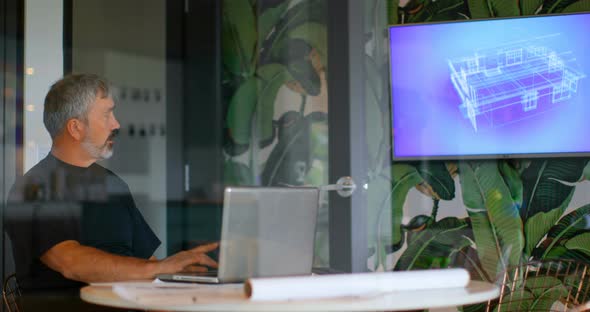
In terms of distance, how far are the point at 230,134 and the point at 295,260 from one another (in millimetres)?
1465

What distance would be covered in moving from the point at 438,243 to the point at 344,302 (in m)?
2.07

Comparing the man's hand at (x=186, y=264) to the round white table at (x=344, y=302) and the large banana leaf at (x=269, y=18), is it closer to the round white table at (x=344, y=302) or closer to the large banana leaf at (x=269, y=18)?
the round white table at (x=344, y=302)

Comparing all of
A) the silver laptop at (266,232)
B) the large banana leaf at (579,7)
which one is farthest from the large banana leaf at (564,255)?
the silver laptop at (266,232)

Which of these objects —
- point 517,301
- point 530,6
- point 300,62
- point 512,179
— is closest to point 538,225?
point 512,179

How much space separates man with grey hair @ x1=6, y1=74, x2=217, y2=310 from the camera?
3326 mm

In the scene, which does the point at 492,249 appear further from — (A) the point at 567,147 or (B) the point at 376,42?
(B) the point at 376,42

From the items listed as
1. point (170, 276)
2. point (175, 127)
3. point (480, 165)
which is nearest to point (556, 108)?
point (480, 165)

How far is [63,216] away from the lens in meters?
3.42

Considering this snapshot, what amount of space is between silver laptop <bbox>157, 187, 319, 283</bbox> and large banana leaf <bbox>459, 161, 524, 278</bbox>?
1687mm

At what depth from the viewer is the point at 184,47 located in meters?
3.82

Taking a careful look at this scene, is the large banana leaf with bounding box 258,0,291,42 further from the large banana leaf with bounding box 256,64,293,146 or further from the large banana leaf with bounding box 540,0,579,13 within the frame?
the large banana leaf with bounding box 540,0,579,13

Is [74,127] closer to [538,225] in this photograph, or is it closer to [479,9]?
[479,9]

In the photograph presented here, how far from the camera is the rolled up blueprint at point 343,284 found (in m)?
2.00

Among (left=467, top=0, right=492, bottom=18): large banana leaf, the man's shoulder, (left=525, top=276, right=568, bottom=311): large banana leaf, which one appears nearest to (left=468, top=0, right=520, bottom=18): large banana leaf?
(left=467, top=0, right=492, bottom=18): large banana leaf
